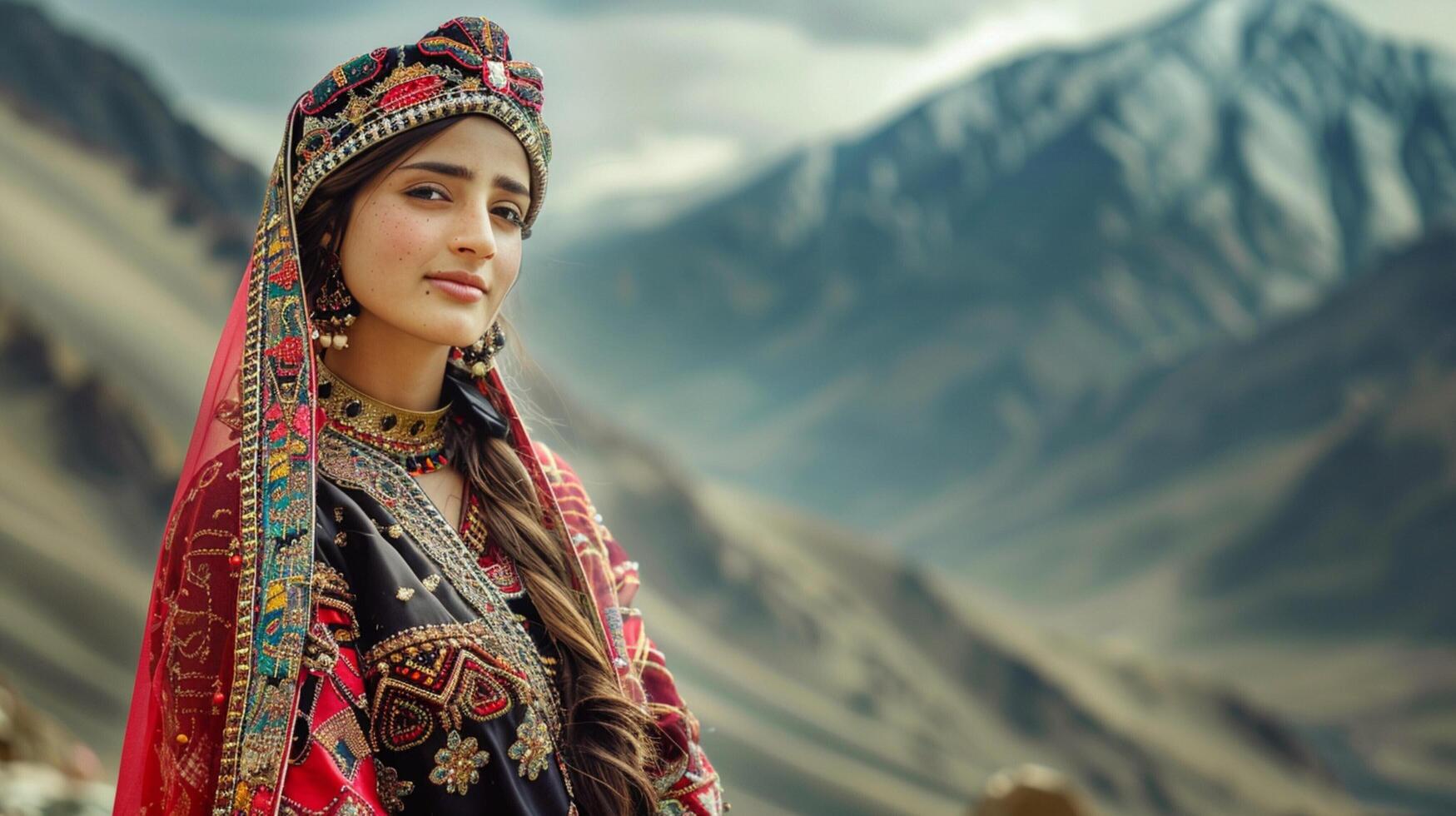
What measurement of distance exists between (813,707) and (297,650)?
20.9 metres

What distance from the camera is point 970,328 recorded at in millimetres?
63531

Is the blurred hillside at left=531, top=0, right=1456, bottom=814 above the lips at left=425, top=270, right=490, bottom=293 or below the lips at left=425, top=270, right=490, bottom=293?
above

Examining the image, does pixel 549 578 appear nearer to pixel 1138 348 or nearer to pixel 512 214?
pixel 512 214

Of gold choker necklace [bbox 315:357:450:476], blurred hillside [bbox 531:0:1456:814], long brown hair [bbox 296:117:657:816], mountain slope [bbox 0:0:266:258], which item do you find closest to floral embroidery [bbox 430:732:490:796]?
long brown hair [bbox 296:117:657:816]

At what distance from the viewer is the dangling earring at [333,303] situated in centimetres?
153

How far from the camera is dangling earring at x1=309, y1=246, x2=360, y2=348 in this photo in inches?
60.2

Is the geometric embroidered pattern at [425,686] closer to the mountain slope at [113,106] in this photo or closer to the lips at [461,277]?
the lips at [461,277]

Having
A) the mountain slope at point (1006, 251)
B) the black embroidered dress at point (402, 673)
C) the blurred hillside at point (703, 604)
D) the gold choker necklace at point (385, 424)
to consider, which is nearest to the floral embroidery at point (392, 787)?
the black embroidered dress at point (402, 673)

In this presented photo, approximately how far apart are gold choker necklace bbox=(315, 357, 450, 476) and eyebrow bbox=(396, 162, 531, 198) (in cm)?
24

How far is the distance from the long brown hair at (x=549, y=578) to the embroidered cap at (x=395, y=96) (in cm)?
2

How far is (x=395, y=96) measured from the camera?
1.49 m

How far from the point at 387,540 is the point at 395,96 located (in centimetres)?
46

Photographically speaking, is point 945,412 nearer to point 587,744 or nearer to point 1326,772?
point 1326,772

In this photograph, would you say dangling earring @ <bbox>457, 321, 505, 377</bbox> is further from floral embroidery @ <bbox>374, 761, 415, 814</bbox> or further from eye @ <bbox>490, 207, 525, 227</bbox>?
floral embroidery @ <bbox>374, 761, 415, 814</bbox>
